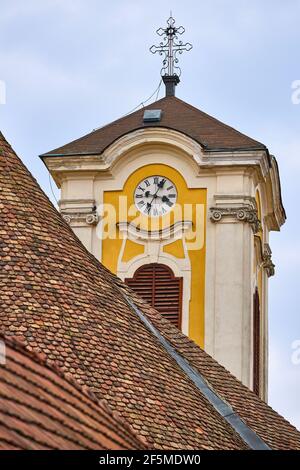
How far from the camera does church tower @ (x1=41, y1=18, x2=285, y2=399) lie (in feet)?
104

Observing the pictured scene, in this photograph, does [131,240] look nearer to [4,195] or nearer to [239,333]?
[239,333]

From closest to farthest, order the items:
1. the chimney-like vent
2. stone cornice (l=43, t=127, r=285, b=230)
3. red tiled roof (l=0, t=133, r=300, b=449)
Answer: red tiled roof (l=0, t=133, r=300, b=449), stone cornice (l=43, t=127, r=285, b=230), the chimney-like vent

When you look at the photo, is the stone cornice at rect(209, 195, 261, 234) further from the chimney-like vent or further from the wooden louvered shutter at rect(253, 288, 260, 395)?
the chimney-like vent

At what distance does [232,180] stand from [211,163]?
0.53 metres

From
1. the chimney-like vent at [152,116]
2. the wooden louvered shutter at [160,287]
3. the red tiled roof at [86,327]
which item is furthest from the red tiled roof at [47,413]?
the chimney-like vent at [152,116]

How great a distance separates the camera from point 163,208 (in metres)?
32.4

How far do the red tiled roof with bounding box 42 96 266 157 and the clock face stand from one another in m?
0.86

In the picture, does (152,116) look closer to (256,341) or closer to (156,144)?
(156,144)

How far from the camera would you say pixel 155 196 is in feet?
107

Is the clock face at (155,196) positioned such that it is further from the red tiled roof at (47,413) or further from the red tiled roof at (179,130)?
the red tiled roof at (47,413)

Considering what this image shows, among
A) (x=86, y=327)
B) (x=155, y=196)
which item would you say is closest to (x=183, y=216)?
(x=155, y=196)

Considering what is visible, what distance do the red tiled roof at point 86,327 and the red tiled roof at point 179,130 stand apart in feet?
38.4

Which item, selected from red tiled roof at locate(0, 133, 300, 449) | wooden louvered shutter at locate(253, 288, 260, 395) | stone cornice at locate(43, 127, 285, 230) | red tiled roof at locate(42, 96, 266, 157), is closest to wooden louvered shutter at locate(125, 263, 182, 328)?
wooden louvered shutter at locate(253, 288, 260, 395)
